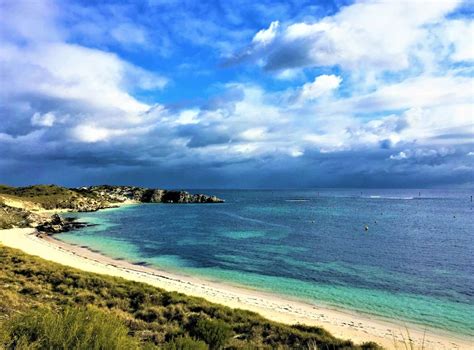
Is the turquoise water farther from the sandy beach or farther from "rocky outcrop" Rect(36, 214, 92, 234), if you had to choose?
"rocky outcrop" Rect(36, 214, 92, 234)

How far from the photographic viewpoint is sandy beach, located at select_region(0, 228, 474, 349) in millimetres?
22031

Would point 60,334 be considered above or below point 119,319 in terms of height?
above

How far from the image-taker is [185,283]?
35344mm

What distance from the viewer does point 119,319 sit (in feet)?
52.1

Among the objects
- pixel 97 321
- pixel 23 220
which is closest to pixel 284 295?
pixel 97 321

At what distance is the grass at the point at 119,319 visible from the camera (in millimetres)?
8978

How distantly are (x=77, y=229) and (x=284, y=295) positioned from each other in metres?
60.7

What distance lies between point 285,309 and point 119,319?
15011 mm

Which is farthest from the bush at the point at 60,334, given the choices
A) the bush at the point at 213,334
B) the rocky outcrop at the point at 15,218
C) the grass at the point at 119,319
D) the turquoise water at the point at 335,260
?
the rocky outcrop at the point at 15,218

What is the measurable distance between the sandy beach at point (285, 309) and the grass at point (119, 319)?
Answer: 3279 millimetres

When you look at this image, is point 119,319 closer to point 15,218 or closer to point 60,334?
point 60,334

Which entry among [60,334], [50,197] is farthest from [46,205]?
[60,334]

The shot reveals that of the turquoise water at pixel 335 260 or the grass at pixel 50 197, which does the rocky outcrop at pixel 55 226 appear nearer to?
the turquoise water at pixel 335 260

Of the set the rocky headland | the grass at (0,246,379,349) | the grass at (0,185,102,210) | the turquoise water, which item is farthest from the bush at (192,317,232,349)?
the grass at (0,185,102,210)
